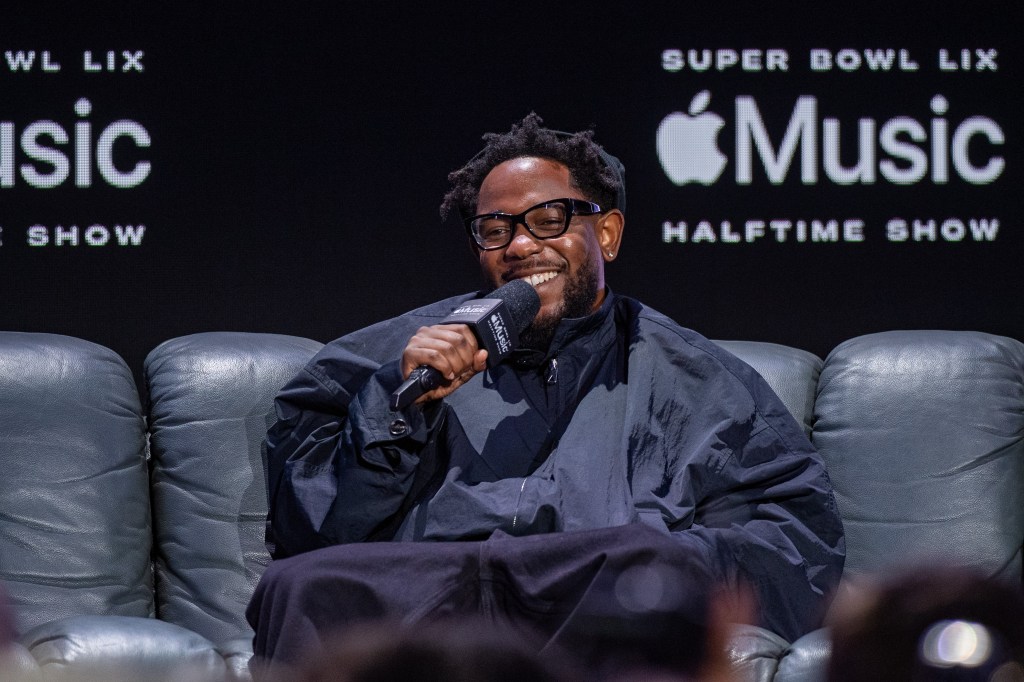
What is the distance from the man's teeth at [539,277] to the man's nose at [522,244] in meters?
0.04

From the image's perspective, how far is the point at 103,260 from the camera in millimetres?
3229

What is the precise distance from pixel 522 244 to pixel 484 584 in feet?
2.63

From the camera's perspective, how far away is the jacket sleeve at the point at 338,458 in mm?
1951

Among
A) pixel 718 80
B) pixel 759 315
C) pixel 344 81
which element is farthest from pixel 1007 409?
pixel 344 81

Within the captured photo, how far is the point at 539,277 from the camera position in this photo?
230 centimetres

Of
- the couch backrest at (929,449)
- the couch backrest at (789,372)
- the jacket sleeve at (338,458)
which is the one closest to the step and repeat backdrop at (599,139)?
the couch backrest at (789,372)

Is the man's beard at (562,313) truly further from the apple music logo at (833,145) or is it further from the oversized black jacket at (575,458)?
the apple music logo at (833,145)

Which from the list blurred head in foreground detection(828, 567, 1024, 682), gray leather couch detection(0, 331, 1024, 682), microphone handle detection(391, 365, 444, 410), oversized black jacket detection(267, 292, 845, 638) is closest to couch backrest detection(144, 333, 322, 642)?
gray leather couch detection(0, 331, 1024, 682)

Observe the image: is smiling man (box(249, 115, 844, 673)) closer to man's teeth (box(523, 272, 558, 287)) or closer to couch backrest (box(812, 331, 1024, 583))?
man's teeth (box(523, 272, 558, 287))

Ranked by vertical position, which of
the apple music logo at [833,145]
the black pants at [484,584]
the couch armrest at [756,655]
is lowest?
the couch armrest at [756,655]

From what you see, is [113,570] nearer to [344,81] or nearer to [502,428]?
[502,428]

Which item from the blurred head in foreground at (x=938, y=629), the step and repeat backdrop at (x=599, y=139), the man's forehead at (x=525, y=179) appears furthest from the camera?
the step and repeat backdrop at (x=599, y=139)

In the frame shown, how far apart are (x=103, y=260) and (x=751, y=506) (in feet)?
6.57

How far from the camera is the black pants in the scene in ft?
5.27
